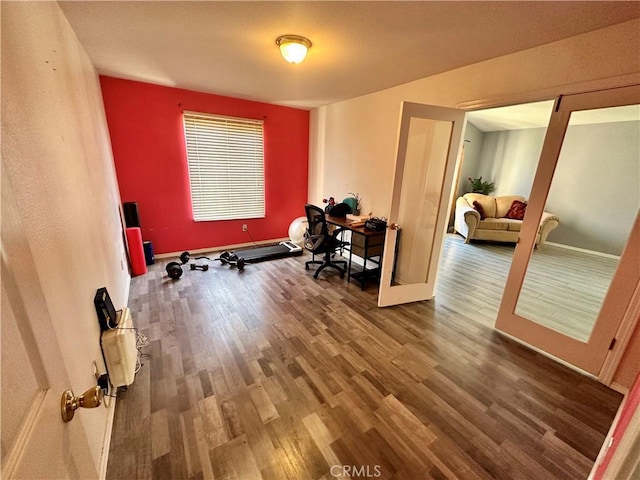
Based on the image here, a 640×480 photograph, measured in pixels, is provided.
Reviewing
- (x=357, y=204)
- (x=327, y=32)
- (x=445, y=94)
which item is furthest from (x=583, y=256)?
(x=327, y=32)

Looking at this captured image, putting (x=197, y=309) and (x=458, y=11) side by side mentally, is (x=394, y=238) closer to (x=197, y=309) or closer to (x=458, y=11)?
(x=458, y=11)

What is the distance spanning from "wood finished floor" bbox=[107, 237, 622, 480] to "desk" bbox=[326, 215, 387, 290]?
0.77m

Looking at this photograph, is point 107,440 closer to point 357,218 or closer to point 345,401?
point 345,401

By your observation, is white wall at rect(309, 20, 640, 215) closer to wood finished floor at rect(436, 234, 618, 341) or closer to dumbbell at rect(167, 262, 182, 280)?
wood finished floor at rect(436, 234, 618, 341)

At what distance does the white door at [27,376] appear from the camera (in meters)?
0.44

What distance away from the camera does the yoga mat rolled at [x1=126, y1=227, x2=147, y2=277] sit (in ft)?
11.3

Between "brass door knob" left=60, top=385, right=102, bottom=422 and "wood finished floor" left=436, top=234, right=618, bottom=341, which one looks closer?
"brass door knob" left=60, top=385, right=102, bottom=422

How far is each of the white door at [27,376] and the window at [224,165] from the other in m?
3.82

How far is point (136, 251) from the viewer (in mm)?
3512

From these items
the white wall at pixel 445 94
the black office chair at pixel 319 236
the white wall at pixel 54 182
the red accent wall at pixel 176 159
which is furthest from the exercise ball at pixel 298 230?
the white wall at pixel 54 182

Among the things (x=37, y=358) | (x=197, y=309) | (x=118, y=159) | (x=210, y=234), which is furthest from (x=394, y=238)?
(x=118, y=159)

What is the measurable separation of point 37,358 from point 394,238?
8.60ft

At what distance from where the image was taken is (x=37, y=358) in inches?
22.1

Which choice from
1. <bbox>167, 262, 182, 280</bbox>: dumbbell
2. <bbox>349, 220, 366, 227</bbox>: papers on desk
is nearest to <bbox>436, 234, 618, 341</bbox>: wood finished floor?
<bbox>349, 220, 366, 227</bbox>: papers on desk
